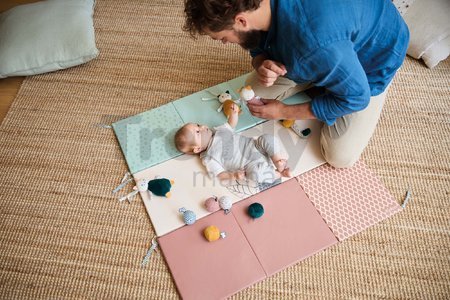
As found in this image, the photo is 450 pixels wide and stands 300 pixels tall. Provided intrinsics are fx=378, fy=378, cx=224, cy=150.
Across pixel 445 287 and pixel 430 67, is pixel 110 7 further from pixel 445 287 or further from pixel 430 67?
pixel 445 287

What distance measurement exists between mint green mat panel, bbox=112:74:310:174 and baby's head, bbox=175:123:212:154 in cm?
6

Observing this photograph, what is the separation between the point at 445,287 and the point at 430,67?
33.8 inches

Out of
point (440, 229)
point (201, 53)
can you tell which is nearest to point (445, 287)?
point (440, 229)

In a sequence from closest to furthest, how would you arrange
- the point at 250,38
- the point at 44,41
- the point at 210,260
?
the point at 250,38
the point at 210,260
the point at 44,41

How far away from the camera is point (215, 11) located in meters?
0.78

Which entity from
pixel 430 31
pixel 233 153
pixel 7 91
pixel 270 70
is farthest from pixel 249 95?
pixel 7 91

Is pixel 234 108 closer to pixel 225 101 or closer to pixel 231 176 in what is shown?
pixel 225 101

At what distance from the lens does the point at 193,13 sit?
833 mm

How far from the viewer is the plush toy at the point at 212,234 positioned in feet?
3.65

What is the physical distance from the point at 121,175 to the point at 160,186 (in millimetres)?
169

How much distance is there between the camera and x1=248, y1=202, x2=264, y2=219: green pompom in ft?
3.74

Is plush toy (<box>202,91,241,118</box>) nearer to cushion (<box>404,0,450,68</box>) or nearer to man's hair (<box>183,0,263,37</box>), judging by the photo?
man's hair (<box>183,0,263,37</box>)

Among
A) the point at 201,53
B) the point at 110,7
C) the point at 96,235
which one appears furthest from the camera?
the point at 110,7

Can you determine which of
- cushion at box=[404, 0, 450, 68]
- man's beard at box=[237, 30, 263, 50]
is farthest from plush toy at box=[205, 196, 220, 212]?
cushion at box=[404, 0, 450, 68]
